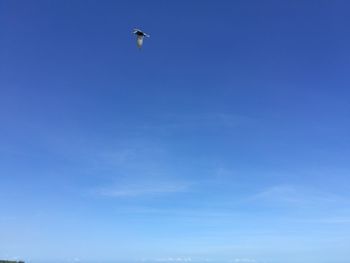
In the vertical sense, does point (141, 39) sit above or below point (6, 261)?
above

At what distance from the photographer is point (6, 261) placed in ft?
388

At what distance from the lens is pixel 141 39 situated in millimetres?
31672

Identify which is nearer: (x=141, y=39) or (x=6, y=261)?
(x=141, y=39)

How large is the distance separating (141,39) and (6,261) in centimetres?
12625
